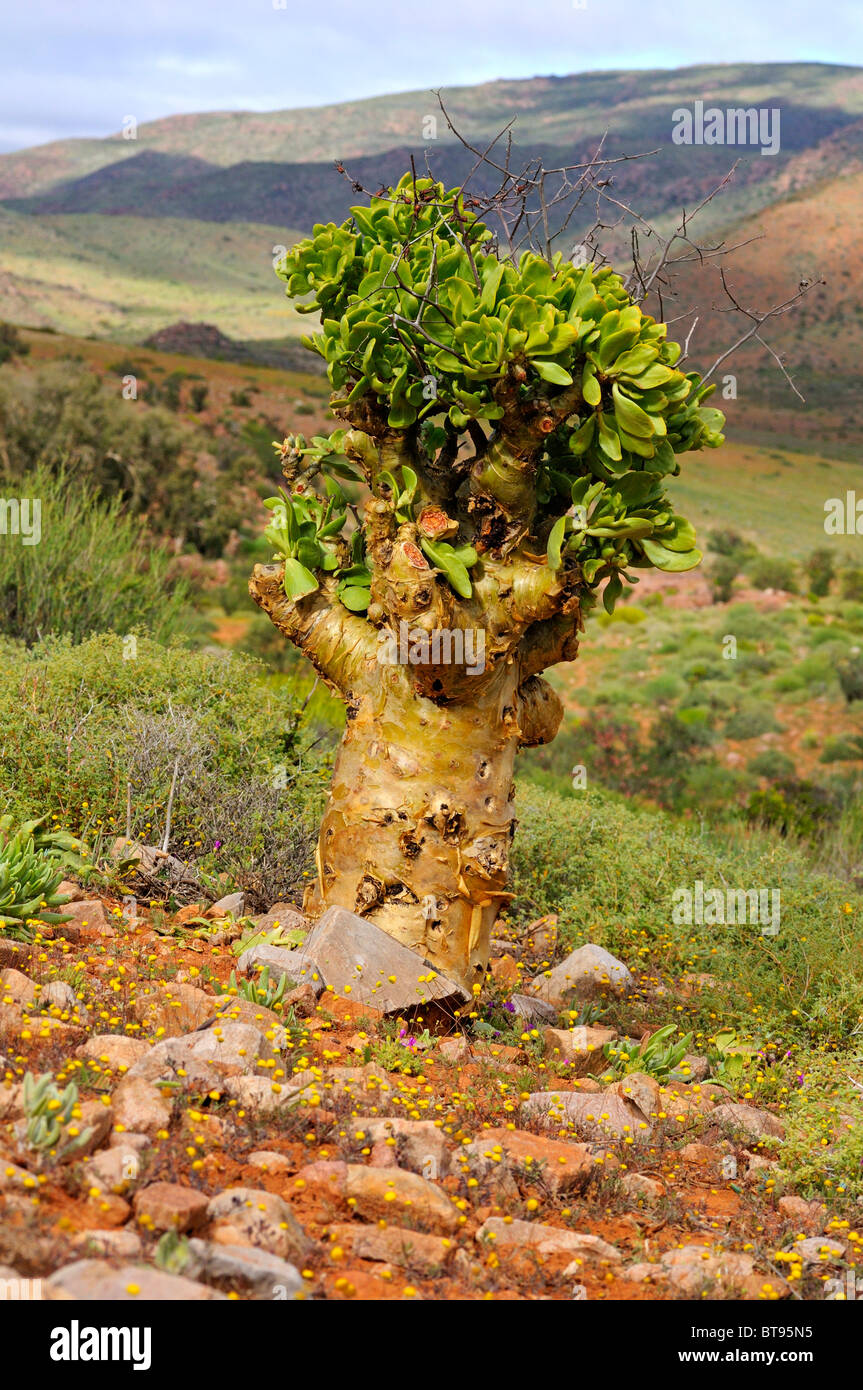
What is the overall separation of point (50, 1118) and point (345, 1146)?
2.70ft

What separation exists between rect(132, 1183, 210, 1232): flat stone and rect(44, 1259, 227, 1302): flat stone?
Answer: 228 mm

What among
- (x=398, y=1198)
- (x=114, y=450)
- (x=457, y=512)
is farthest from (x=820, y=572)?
(x=398, y=1198)

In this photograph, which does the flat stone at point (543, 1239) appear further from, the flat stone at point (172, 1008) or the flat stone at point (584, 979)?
the flat stone at point (584, 979)

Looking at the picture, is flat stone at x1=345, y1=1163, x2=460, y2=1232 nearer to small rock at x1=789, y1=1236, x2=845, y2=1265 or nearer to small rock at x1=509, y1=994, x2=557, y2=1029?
small rock at x1=789, y1=1236, x2=845, y2=1265

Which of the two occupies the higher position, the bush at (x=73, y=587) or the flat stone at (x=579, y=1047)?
the bush at (x=73, y=587)

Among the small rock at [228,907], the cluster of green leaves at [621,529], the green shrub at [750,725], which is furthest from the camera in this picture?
the green shrub at [750,725]

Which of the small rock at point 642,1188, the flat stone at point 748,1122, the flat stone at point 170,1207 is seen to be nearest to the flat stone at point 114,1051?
the flat stone at point 170,1207

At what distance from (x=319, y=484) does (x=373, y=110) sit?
618 ft

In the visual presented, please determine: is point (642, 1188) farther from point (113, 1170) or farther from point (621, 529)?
point (621, 529)

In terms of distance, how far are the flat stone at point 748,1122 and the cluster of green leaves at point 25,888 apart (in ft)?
8.32

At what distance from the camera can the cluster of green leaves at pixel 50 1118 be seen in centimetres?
279

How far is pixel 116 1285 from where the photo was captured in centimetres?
233

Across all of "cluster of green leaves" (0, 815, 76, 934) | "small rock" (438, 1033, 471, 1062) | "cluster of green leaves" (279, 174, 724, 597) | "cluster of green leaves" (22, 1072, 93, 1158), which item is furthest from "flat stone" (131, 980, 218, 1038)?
"cluster of green leaves" (279, 174, 724, 597)

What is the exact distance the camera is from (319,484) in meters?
27.6
